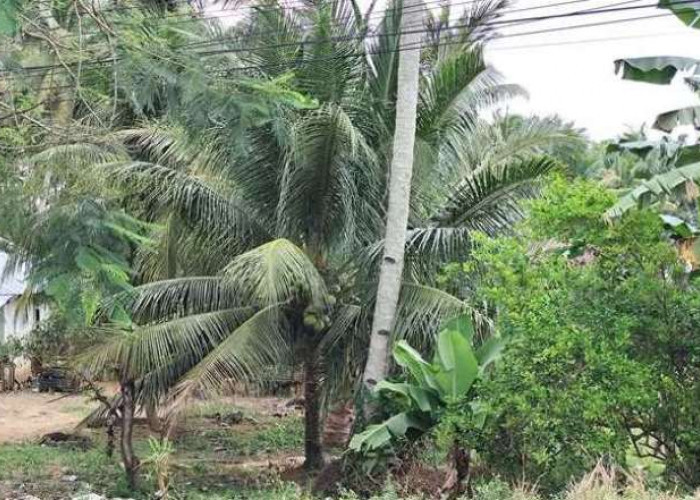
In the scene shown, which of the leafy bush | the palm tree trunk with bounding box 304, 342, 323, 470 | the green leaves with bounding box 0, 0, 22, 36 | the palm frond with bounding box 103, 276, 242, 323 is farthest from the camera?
the palm tree trunk with bounding box 304, 342, 323, 470

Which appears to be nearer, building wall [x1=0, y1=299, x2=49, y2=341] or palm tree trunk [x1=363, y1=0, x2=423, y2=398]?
palm tree trunk [x1=363, y1=0, x2=423, y2=398]

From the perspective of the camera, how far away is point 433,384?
360 inches

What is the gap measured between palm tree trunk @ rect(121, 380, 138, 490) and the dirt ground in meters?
4.20

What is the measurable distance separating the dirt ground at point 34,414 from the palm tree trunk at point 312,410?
17.1 ft

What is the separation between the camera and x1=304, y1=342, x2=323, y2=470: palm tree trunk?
12.0 metres

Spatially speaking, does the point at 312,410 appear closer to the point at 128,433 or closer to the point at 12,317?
the point at 128,433

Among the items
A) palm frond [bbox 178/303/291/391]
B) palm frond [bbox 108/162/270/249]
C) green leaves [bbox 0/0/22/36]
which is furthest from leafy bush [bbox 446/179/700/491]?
palm frond [bbox 108/162/270/249]

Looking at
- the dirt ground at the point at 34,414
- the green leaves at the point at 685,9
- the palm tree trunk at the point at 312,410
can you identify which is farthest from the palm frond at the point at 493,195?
the dirt ground at the point at 34,414

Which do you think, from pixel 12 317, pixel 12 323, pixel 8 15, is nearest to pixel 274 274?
pixel 8 15

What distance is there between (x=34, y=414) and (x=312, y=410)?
10148mm

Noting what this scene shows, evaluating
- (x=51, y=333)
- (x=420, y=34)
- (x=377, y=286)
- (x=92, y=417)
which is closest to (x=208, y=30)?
(x=420, y=34)

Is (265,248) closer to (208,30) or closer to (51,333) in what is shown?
(208,30)

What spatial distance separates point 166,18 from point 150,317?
4645mm

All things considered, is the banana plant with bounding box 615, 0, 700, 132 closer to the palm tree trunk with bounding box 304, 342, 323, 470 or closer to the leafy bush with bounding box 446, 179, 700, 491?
the leafy bush with bounding box 446, 179, 700, 491
